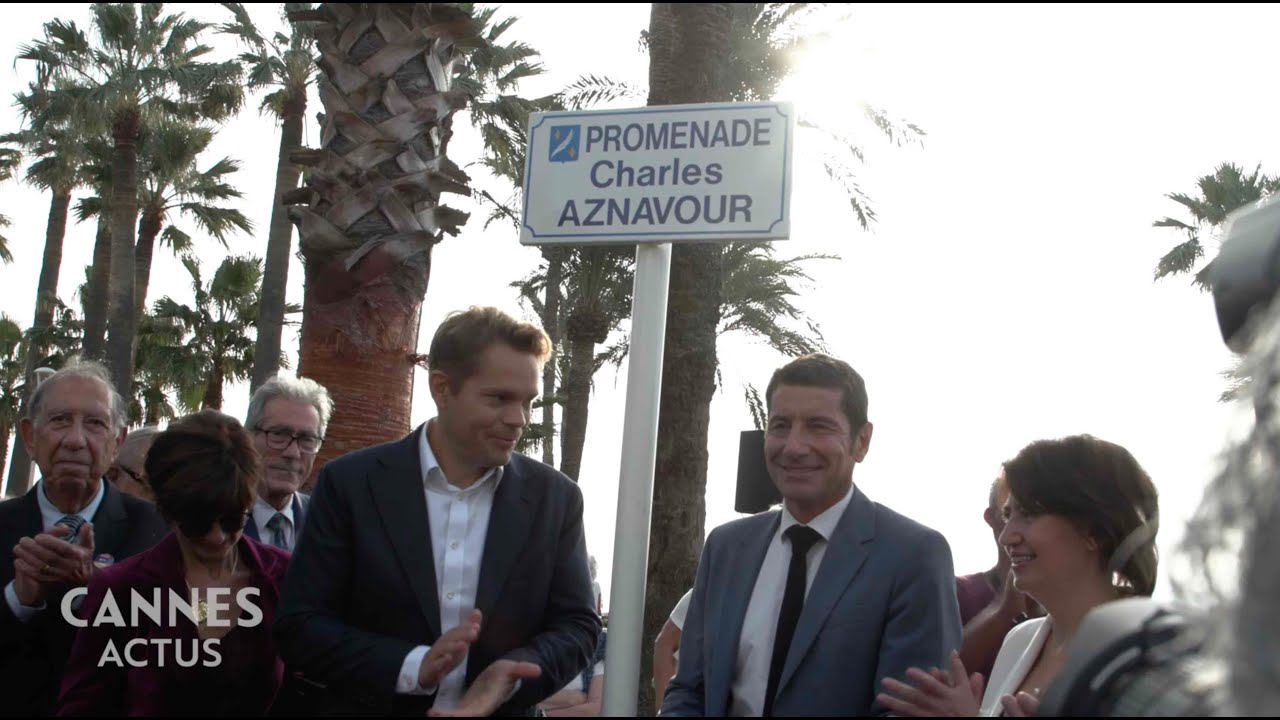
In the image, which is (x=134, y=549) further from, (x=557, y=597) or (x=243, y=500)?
(x=557, y=597)

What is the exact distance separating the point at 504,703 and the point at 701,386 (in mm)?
3976

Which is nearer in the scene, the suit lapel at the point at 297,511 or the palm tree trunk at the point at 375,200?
the suit lapel at the point at 297,511

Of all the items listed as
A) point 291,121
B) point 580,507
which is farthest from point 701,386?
point 291,121

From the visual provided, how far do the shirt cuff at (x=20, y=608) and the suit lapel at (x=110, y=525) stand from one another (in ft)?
1.26

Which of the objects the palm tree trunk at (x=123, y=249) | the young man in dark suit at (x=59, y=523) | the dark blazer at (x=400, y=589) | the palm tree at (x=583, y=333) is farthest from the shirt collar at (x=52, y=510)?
Answer: the palm tree trunk at (x=123, y=249)

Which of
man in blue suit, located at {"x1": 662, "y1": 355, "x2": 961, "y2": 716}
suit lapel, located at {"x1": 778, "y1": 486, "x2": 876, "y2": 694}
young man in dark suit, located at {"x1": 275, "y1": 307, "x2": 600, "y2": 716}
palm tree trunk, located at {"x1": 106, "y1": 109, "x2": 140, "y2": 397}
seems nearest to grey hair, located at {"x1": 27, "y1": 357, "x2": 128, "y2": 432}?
young man in dark suit, located at {"x1": 275, "y1": 307, "x2": 600, "y2": 716}

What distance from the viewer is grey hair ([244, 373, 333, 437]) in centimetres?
474

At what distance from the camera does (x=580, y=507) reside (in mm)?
3520

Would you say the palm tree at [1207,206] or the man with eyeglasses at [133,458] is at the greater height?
the palm tree at [1207,206]

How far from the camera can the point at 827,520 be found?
335cm

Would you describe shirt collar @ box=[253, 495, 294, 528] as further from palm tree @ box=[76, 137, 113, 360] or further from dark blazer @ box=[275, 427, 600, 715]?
palm tree @ box=[76, 137, 113, 360]

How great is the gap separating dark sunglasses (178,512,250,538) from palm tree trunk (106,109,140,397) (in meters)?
19.0

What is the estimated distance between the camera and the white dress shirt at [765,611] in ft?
10.4

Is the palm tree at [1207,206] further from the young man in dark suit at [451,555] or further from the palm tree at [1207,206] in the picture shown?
the young man in dark suit at [451,555]
